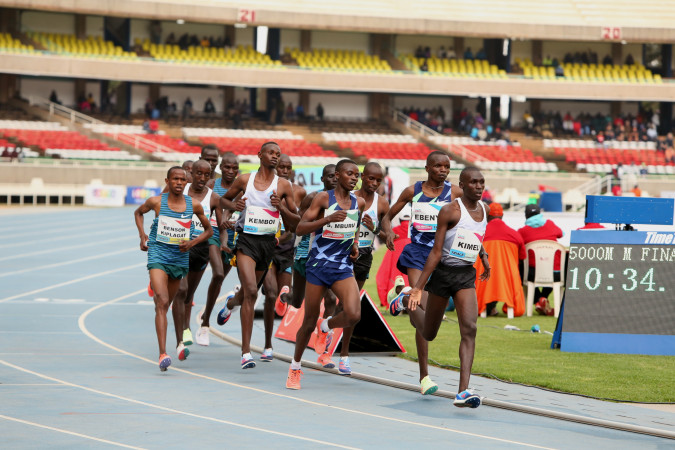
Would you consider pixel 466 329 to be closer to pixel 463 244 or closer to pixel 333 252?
pixel 463 244

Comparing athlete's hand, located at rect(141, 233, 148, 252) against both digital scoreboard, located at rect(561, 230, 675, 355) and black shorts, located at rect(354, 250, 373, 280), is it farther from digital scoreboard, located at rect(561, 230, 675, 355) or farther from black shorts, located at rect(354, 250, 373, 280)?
digital scoreboard, located at rect(561, 230, 675, 355)

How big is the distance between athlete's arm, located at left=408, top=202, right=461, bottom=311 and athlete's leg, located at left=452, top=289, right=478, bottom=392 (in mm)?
366

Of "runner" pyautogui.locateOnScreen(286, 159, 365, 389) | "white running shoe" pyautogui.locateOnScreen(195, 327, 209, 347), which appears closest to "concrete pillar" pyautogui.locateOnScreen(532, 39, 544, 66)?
"white running shoe" pyautogui.locateOnScreen(195, 327, 209, 347)

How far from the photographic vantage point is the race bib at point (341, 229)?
9.42m

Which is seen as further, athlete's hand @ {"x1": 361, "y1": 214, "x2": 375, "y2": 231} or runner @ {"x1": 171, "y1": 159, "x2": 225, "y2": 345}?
runner @ {"x1": 171, "y1": 159, "x2": 225, "y2": 345}

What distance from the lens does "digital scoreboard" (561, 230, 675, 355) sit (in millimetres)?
11820

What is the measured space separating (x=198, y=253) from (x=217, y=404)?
3542 mm

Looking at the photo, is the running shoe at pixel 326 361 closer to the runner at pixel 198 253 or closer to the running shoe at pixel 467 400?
the runner at pixel 198 253

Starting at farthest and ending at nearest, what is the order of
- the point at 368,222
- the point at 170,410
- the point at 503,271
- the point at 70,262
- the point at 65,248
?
the point at 65,248, the point at 70,262, the point at 503,271, the point at 368,222, the point at 170,410

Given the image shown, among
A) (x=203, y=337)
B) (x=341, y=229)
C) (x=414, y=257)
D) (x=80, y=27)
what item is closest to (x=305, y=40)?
(x=80, y=27)

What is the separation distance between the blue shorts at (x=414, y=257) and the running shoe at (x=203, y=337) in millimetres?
3368

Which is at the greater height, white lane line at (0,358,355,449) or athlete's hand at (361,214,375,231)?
athlete's hand at (361,214,375,231)

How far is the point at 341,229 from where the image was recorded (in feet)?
31.0

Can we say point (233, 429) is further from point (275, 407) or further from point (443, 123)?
point (443, 123)
